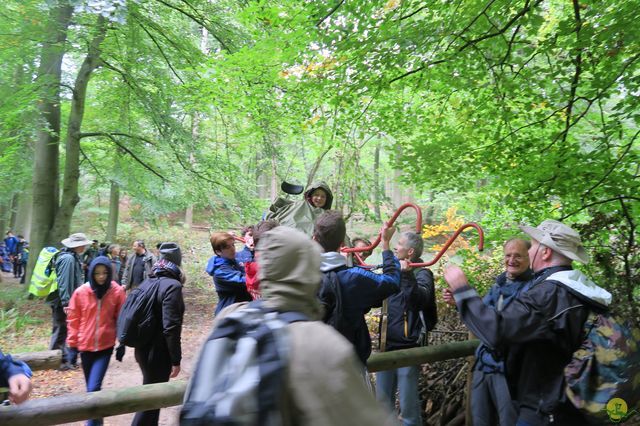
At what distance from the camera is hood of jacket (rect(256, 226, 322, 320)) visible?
4.89 ft

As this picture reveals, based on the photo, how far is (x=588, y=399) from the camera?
7.89 feet

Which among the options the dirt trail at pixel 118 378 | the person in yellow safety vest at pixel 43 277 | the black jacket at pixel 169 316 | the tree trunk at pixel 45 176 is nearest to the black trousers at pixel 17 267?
the tree trunk at pixel 45 176

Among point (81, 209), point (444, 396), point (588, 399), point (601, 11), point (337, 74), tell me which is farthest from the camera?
point (81, 209)

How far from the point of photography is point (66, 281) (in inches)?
256

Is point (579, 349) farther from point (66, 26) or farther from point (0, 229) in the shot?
point (0, 229)

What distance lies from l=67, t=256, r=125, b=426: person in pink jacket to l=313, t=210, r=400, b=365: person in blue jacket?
2.69m

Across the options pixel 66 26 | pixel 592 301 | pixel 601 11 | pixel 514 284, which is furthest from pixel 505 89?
pixel 66 26

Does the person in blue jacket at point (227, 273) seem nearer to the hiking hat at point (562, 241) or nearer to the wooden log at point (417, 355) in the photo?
the wooden log at point (417, 355)

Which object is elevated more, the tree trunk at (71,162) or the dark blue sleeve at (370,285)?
the tree trunk at (71,162)

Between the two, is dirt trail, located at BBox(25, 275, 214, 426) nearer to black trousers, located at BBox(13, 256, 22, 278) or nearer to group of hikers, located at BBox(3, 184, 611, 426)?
group of hikers, located at BBox(3, 184, 611, 426)

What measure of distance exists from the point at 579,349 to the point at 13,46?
35.1 ft

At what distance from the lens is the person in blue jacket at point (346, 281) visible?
9.20 ft

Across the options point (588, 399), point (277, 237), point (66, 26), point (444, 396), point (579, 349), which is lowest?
point (444, 396)

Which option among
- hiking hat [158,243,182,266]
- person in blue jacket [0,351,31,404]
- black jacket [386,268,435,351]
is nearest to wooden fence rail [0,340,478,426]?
person in blue jacket [0,351,31,404]
